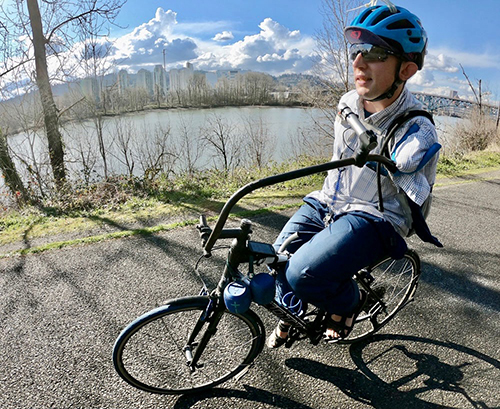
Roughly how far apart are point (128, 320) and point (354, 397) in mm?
A: 1737

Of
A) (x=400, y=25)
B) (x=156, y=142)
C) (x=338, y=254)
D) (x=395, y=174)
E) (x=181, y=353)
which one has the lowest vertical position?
(x=156, y=142)

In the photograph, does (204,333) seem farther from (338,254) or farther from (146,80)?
(146,80)

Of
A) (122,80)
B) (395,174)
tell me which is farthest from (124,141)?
(395,174)

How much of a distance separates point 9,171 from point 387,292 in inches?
341

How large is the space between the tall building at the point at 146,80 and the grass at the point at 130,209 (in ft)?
75.6

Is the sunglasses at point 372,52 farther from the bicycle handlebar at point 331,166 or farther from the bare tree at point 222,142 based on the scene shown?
the bare tree at point 222,142

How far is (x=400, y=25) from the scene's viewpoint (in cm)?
174

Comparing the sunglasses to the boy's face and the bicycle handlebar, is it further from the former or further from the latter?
the bicycle handlebar

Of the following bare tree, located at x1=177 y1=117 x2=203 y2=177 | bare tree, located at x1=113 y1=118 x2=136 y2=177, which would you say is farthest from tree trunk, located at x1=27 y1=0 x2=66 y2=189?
bare tree, located at x1=177 y1=117 x2=203 y2=177

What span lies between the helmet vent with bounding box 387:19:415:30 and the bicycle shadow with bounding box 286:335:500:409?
6.84ft

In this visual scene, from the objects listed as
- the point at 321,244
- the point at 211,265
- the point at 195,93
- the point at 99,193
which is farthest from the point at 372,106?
the point at 195,93

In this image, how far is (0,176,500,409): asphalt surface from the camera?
2.11 metres

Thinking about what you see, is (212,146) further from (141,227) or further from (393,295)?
(393,295)

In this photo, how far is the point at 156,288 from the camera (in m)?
3.12
